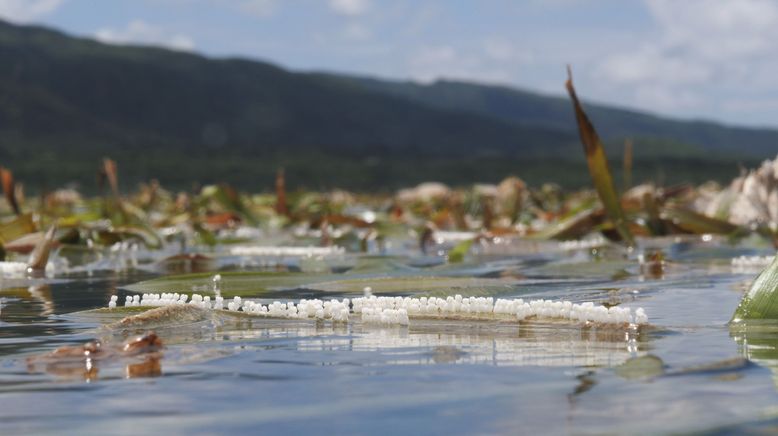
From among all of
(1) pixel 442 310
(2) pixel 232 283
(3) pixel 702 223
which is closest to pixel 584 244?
(3) pixel 702 223

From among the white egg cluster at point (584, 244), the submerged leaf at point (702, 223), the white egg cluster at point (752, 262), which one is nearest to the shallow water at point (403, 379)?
the white egg cluster at point (752, 262)

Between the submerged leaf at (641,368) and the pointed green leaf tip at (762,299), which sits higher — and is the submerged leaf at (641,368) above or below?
below

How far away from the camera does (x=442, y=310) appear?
1.98 m

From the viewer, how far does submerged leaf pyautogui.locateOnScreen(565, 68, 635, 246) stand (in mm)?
3240

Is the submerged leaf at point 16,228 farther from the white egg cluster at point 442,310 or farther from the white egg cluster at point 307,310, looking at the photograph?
the white egg cluster at point 307,310

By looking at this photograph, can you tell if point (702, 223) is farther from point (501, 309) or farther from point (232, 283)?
point (501, 309)

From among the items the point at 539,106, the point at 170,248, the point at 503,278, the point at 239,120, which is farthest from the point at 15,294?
the point at 539,106

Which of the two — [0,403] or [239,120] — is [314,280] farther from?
[239,120]

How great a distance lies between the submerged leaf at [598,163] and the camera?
10.6ft

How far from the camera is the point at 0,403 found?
132 centimetres

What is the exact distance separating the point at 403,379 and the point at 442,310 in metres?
0.55

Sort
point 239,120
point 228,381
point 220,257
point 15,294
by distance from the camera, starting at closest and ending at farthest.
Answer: point 228,381, point 15,294, point 220,257, point 239,120

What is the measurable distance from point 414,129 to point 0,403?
2738 inches

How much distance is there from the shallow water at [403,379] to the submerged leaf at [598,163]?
3.28 feet
